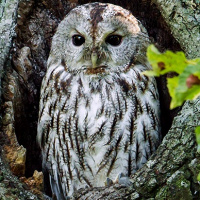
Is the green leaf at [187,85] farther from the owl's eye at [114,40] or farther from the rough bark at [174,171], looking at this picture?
the owl's eye at [114,40]

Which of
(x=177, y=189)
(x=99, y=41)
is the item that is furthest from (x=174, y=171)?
(x=99, y=41)

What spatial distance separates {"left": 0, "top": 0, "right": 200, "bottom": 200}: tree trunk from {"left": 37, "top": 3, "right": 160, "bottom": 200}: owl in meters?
0.26

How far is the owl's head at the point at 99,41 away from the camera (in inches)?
87.0

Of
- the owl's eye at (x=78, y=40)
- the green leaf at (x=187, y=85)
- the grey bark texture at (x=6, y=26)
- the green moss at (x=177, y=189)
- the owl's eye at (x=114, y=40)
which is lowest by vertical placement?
the green moss at (x=177, y=189)

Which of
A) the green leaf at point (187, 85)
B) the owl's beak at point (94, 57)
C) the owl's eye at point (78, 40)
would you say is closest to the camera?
the green leaf at point (187, 85)

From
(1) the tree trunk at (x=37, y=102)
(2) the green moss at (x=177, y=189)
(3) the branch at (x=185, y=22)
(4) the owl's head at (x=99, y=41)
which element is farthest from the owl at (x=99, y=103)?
(2) the green moss at (x=177, y=189)

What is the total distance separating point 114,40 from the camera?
2299 mm

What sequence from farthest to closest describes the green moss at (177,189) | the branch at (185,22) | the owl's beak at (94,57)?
the owl's beak at (94,57), the branch at (185,22), the green moss at (177,189)

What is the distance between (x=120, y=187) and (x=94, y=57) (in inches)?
33.3

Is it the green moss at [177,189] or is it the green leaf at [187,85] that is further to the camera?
the green moss at [177,189]

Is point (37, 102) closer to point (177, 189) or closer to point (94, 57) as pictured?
point (94, 57)

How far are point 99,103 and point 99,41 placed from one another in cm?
39

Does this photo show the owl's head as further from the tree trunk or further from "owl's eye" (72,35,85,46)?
the tree trunk

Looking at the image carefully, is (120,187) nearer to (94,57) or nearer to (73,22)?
(94,57)
